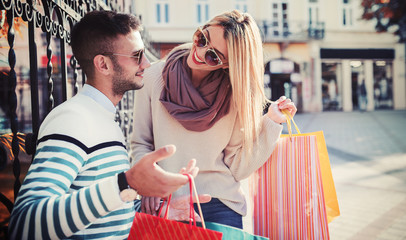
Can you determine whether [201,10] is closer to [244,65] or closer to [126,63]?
[244,65]

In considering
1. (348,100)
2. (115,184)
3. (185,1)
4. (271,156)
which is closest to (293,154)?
(271,156)

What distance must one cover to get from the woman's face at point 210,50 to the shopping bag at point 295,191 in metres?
0.55

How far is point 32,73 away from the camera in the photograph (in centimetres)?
159

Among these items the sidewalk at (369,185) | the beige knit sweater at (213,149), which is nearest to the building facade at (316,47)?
the sidewalk at (369,185)

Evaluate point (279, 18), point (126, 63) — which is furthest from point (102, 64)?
point (279, 18)

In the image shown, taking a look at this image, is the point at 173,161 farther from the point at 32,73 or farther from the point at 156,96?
the point at 32,73

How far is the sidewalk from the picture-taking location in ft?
11.2

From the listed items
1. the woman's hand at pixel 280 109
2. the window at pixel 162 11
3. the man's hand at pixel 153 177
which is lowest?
the man's hand at pixel 153 177

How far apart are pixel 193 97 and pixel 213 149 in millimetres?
324

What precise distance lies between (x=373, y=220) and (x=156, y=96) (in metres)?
3.05

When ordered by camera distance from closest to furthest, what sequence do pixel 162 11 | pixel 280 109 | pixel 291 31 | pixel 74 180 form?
pixel 74 180
pixel 280 109
pixel 162 11
pixel 291 31

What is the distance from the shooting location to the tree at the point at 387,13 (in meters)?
12.2

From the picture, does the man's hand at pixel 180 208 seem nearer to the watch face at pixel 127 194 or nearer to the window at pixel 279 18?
the watch face at pixel 127 194

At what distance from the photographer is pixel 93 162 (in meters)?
1.12
